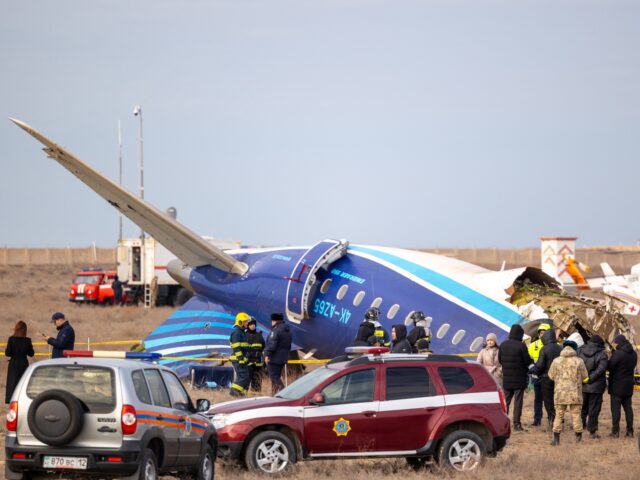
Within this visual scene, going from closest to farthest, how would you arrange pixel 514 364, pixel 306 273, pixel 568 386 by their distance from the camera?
1. pixel 568 386
2. pixel 514 364
3. pixel 306 273

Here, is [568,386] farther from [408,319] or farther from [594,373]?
[408,319]

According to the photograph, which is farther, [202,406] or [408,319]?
[408,319]

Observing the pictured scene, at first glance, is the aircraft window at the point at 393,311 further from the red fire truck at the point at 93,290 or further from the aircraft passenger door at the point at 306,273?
the red fire truck at the point at 93,290

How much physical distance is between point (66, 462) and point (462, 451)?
5658 millimetres

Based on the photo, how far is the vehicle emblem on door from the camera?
15.1 m

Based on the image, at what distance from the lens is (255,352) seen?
22.5 metres

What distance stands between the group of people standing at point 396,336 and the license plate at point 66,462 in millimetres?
9200

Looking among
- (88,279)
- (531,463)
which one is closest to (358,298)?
(531,463)

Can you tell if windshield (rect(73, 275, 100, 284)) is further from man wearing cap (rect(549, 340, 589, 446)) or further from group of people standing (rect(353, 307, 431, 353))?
man wearing cap (rect(549, 340, 589, 446))

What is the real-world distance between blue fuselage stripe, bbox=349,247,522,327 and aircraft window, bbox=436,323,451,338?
0.68 meters

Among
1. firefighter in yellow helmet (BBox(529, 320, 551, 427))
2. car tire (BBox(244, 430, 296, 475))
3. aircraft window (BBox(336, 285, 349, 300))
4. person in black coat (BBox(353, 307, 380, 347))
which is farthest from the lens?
aircraft window (BBox(336, 285, 349, 300))

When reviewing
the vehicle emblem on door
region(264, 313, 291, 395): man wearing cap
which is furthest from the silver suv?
region(264, 313, 291, 395): man wearing cap

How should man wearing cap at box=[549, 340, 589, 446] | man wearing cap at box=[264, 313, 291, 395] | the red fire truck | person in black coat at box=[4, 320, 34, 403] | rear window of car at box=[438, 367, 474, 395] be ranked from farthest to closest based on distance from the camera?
1. the red fire truck
2. man wearing cap at box=[264, 313, 291, 395]
3. person in black coat at box=[4, 320, 34, 403]
4. man wearing cap at box=[549, 340, 589, 446]
5. rear window of car at box=[438, 367, 474, 395]

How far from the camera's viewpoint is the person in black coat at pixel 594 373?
754 inches
